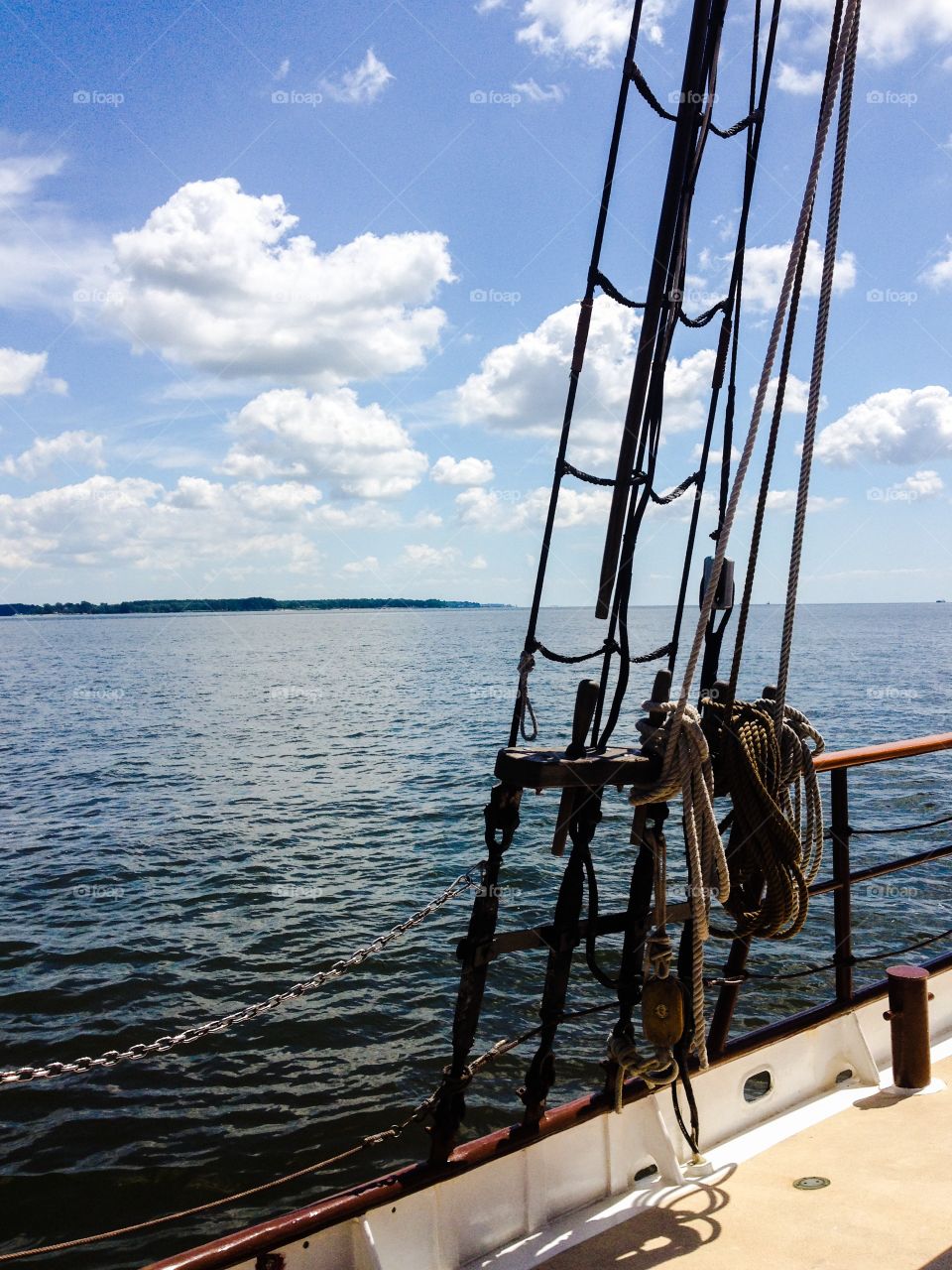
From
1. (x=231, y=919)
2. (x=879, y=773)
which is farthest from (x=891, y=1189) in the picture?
(x=879, y=773)

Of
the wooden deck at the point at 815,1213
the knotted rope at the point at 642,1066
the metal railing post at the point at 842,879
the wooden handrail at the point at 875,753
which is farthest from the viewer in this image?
the metal railing post at the point at 842,879

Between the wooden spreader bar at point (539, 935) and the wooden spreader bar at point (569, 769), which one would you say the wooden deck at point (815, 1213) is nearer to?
the wooden spreader bar at point (539, 935)

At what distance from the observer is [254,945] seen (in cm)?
1014

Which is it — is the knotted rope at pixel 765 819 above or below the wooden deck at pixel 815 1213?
above

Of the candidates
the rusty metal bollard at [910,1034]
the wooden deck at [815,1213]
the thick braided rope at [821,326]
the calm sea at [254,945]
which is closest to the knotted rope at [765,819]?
the thick braided rope at [821,326]

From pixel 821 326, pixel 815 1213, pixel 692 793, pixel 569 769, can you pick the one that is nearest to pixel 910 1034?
pixel 815 1213

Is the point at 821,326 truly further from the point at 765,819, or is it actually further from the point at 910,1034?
the point at 910,1034

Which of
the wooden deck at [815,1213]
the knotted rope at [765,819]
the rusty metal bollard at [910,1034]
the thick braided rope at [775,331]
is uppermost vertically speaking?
the thick braided rope at [775,331]

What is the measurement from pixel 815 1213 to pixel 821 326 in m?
2.47

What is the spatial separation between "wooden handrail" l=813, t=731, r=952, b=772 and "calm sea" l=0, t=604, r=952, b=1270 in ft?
15.1

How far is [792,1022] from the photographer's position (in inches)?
131

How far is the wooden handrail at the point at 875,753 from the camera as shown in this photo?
316 cm

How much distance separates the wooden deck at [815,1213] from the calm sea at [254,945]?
13.5 ft

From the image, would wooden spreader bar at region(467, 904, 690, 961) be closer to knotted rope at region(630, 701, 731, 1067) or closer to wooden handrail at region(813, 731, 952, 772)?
knotted rope at region(630, 701, 731, 1067)
